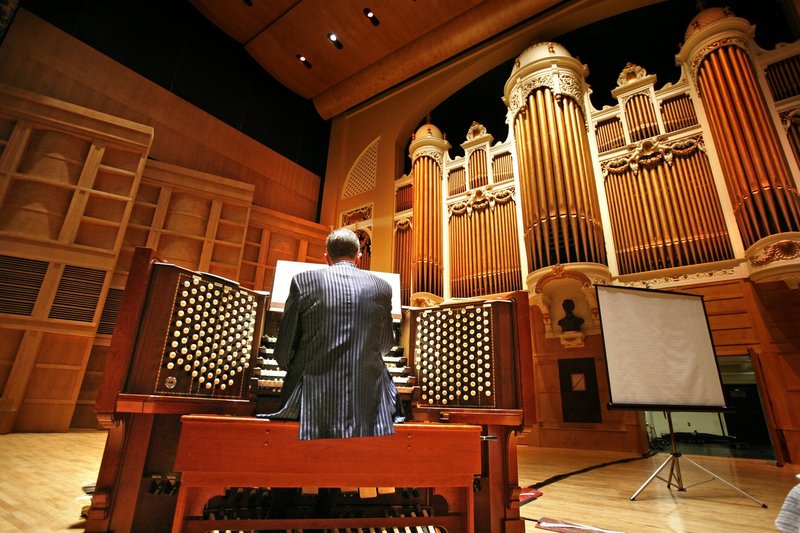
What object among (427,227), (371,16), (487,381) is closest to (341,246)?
(487,381)

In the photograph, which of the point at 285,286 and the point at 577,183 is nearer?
the point at 285,286

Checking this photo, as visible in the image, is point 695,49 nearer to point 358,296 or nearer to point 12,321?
point 358,296

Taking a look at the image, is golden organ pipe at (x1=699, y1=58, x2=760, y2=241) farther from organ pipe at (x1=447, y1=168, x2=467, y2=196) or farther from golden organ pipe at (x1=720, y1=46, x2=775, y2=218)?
organ pipe at (x1=447, y1=168, x2=467, y2=196)

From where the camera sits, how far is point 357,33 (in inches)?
285

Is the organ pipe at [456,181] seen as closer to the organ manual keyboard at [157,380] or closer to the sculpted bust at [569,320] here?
the sculpted bust at [569,320]

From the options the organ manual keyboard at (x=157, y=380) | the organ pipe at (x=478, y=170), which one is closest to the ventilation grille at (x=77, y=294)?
the organ manual keyboard at (x=157, y=380)

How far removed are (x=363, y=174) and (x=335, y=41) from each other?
2.48 meters

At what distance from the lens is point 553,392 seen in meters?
4.81

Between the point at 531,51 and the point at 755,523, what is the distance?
19.2 ft

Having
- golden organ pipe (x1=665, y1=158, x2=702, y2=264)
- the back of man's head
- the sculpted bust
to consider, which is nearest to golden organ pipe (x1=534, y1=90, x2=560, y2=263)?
the sculpted bust

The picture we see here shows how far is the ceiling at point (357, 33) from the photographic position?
6.68 metres

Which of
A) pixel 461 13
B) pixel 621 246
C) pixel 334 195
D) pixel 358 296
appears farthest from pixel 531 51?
pixel 358 296

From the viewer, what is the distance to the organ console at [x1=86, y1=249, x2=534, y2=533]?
3.94 feet

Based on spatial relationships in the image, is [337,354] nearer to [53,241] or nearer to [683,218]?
[683,218]
